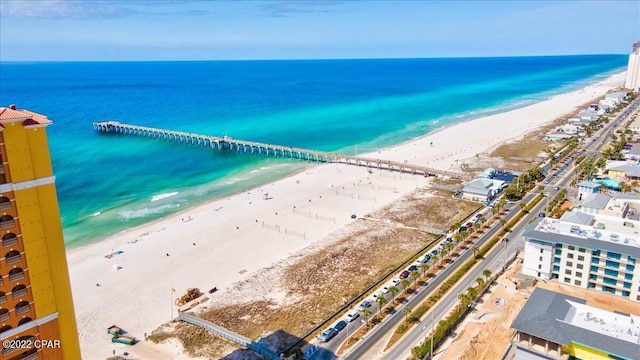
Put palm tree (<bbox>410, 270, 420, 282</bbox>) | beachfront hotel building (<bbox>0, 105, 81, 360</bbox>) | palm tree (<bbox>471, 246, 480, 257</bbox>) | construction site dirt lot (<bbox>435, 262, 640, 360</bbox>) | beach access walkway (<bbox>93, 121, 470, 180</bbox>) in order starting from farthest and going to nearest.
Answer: beach access walkway (<bbox>93, 121, 470, 180</bbox>), palm tree (<bbox>471, 246, 480, 257</bbox>), palm tree (<bbox>410, 270, 420, 282</bbox>), construction site dirt lot (<bbox>435, 262, 640, 360</bbox>), beachfront hotel building (<bbox>0, 105, 81, 360</bbox>)

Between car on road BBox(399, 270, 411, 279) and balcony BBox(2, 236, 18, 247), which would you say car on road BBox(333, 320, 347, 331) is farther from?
balcony BBox(2, 236, 18, 247)

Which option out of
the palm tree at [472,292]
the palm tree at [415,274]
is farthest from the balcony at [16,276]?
the palm tree at [472,292]

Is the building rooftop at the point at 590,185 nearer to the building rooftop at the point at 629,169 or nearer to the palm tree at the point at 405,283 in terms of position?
the building rooftop at the point at 629,169

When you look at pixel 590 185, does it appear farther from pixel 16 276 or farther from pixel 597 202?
pixel 16 276

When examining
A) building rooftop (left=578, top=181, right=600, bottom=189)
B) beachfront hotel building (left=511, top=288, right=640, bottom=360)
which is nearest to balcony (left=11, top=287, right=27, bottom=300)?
beachfront hotel building (left=511, top=288, right=640, bottom=360)

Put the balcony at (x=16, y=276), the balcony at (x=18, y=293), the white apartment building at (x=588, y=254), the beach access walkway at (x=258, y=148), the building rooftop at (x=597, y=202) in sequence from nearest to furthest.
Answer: the balcony at (x=16, y=276) → the balcony at (x=18, y=293) → the white apartment building at (x=588, y=254) → the building rooftop at (x=597, y=202) → the beach access walkway at (x=258, y=148)

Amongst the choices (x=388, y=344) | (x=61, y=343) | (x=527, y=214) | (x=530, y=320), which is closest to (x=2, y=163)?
(x=61, y=343)

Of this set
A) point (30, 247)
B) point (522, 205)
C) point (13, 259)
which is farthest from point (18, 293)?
point (522, 205)

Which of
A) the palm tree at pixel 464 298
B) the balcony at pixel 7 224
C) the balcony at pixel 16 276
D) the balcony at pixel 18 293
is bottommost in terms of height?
the palm tree at pixel 464 298
